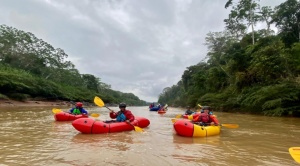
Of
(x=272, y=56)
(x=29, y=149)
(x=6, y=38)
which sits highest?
(x=6, y=38)

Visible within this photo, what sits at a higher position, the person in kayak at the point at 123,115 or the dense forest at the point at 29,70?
the dense forest at the point at 29,70

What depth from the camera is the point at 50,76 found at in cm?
4741

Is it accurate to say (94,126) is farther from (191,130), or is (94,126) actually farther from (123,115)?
(191,130)

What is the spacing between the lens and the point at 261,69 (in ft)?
61.8

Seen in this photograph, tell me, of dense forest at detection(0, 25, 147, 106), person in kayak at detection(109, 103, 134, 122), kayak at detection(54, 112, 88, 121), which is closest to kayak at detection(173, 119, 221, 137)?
person in kayak at detection(109, 103, 134, 122)

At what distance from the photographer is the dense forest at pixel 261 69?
643 inches

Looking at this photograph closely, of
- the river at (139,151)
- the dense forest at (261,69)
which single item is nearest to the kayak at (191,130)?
the river at (139,151)

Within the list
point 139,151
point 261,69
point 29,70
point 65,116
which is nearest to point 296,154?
point 139,151

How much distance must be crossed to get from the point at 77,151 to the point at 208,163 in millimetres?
2544

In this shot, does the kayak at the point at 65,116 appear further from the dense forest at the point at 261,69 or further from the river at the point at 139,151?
the dense forest at the point at 261,69

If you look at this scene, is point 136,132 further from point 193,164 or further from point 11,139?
point 193,164

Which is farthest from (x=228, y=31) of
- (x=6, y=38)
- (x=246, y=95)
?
(x=6, y=38)

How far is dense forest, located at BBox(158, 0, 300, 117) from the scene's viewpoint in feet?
53.6

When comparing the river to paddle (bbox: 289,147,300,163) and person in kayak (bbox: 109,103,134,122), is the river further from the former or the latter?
person in kayak (bbox: 109,103,134,122)
